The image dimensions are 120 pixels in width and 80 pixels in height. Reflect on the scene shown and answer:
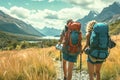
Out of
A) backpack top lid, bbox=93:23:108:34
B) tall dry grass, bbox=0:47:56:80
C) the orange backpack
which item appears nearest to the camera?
tall dry grass, bbox=0:47:56:80

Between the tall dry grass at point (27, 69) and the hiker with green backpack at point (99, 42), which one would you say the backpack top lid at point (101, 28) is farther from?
the tall dry grass at point (27, 69)

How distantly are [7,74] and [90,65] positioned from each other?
231cm

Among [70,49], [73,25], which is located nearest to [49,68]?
[70,49]

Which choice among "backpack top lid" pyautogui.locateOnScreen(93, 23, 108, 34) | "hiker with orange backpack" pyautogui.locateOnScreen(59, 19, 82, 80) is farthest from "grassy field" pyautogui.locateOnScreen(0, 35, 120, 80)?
"backpack top lid" pyautogui.locateOnScreen(93, 23, 108, 34)

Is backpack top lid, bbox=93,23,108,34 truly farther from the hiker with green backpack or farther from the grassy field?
the grassy field

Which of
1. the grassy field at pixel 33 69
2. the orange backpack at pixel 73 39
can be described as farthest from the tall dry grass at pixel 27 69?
the orange backpack at pixel 73 39

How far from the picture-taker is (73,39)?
8297 mm

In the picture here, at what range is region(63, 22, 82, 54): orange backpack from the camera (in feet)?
27.2

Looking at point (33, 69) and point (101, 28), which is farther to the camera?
point (33, 69)

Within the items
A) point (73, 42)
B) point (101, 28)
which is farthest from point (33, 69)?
point (101, 28)

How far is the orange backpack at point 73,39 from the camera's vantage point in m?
8.28

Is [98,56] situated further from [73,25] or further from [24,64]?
[24,64]

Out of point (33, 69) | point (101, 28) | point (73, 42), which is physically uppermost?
point (101, 28)

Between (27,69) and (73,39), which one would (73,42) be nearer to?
(73,39)
